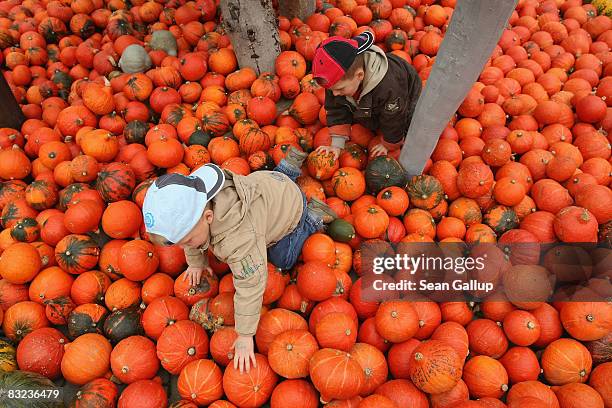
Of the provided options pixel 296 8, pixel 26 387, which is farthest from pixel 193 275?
pixel 296 8

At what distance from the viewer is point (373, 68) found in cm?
377

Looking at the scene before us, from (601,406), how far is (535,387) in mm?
404

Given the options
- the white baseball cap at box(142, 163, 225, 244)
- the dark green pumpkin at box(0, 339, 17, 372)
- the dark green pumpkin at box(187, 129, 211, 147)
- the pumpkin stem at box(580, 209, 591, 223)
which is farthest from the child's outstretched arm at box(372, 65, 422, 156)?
the dark green pumpkin at box(0, 339, 17, 372)

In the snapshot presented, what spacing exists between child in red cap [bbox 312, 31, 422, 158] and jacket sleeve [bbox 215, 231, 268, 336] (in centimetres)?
160

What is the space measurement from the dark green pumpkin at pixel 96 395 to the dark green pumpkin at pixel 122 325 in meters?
0.38

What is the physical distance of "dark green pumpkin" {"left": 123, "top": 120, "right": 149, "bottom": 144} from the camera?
15.3 ft

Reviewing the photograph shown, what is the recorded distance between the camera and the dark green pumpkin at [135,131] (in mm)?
4648

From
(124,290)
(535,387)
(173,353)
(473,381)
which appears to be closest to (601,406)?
(535,387)

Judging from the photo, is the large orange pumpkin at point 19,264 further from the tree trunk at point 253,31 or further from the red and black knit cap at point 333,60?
Result: the tree trunk at point 253,31

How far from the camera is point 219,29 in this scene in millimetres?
6047

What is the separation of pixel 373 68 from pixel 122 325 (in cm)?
324

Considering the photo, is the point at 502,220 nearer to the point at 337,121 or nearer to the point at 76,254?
the point at 337,121

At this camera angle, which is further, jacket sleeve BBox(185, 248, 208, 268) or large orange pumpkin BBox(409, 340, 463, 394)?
jacket sleeve BBox(185, 248, 208, 268)

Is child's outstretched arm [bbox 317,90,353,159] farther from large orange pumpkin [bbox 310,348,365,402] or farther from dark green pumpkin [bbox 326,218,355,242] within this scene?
large orange pumpkin [bbox 310,348,365,402]
